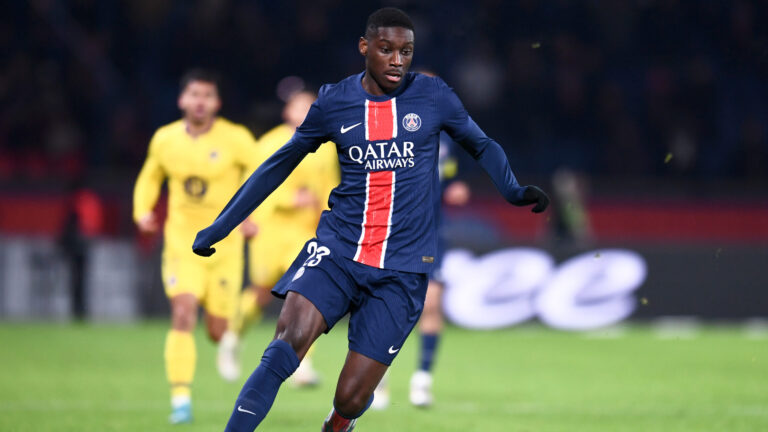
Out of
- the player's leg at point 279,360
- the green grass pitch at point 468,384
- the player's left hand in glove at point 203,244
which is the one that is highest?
the player's left hand in glove at point 203,244

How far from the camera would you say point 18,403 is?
→ 864 centimetres

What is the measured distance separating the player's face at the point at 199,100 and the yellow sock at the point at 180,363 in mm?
1600

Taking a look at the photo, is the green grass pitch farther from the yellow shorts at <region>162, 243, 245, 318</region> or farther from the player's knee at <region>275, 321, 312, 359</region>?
the player's knee at <region>275, 321, 312, 359</region>

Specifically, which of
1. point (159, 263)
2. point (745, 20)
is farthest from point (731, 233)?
point (159, 263)

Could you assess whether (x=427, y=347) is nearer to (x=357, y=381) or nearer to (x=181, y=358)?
(x=181, y=358)

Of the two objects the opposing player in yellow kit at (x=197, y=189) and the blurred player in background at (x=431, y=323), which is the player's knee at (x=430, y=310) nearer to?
the blurred player in background at (x=431, y=323)

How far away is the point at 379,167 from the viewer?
17.6 feet

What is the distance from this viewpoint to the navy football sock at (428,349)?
348 inches

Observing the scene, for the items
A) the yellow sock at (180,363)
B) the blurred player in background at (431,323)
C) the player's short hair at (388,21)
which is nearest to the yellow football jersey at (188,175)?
the yellow sock at (180,363)

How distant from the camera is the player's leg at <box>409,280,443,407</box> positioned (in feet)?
28.6

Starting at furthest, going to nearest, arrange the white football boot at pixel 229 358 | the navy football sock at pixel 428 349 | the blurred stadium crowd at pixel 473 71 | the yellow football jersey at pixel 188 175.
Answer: the blurred stadium crowd at pixel 473 71
the white football boot at pixel 229 358
the navy football sock at pixel 428 349
the yellow football jersey at pixel 188 175

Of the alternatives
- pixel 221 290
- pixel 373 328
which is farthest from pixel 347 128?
pixel 221 290

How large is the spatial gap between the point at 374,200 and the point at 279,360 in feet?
A: 2.84

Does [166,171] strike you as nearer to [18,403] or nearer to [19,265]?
[18,403]
